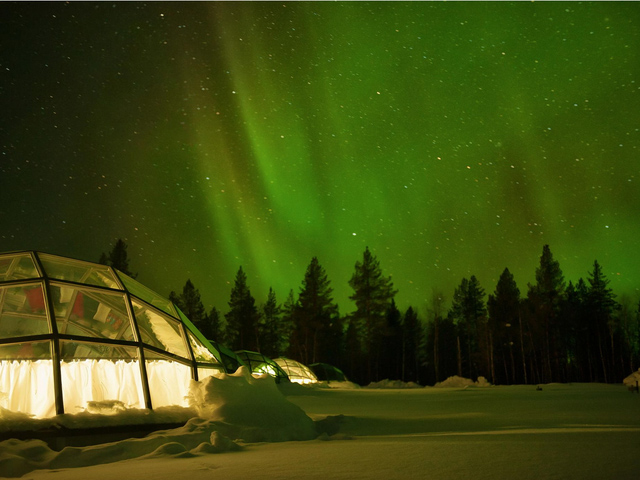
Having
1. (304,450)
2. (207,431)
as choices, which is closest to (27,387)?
(207,431)

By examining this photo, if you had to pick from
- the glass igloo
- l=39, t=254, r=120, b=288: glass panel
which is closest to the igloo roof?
the glass igloo

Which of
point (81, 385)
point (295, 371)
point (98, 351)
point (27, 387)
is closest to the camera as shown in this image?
point (27, 387)

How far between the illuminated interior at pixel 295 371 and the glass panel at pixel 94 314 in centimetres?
2409

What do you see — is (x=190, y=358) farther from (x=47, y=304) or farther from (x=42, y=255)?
(x=42, y=255)

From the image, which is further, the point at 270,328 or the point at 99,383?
the point at 270,328

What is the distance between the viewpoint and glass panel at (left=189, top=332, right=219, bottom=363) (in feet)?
33.3

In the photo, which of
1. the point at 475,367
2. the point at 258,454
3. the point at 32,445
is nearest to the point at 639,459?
the point at 258,454

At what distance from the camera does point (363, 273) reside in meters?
53.7

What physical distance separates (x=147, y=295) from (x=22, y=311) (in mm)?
2185

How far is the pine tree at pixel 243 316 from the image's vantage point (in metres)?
62.3

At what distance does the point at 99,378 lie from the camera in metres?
8.25

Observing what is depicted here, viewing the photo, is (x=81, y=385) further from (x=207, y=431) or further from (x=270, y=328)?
(x=270, y=328)

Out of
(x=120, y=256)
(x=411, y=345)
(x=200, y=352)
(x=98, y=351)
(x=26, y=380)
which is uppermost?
(x=120, y=256)

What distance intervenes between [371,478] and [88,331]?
23.7ft
